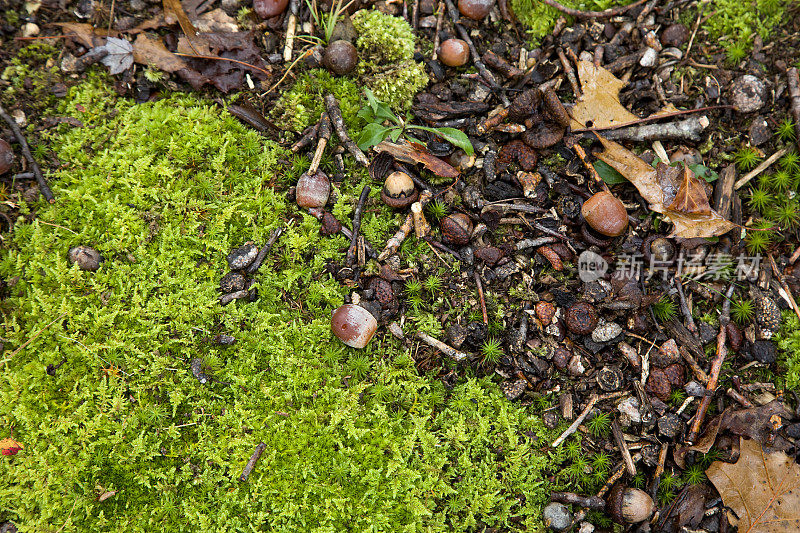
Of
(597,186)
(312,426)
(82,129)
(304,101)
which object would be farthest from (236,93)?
(597,186)

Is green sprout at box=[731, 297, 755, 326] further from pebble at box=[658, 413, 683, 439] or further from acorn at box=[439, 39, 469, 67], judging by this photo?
acorn at box=[439, 39, 469, 67]

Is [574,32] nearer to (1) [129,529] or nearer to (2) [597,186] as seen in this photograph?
(2) [597,186]

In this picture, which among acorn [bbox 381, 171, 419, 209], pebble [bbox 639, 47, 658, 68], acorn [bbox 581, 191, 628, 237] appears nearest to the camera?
acorn [bbox 581, 191, 628, 237]

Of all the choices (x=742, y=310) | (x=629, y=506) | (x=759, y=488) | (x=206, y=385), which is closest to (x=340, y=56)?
(x=206, y=385)

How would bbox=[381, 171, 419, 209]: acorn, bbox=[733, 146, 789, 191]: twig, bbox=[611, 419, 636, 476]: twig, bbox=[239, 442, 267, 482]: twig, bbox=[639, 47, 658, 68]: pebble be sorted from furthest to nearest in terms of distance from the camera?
bbox=[639, 47, 658, 68]: pebble < bbox=[733, 146, 789, 191]: twig < bbox=[381, 171, 419, 209]: acorn < bbox=[611, 419, 636, 476]: twig < bbox=[239, 442, 267, 482]: twig

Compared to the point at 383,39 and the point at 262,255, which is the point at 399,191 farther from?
the point at 383,39

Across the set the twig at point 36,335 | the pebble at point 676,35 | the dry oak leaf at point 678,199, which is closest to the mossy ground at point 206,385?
the twig at point 36,335

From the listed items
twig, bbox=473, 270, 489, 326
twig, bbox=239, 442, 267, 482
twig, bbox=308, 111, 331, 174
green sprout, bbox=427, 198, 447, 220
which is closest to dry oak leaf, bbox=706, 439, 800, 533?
twig, bbox=473, 270, 489, 326

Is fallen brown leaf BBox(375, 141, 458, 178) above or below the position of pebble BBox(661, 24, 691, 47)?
below
